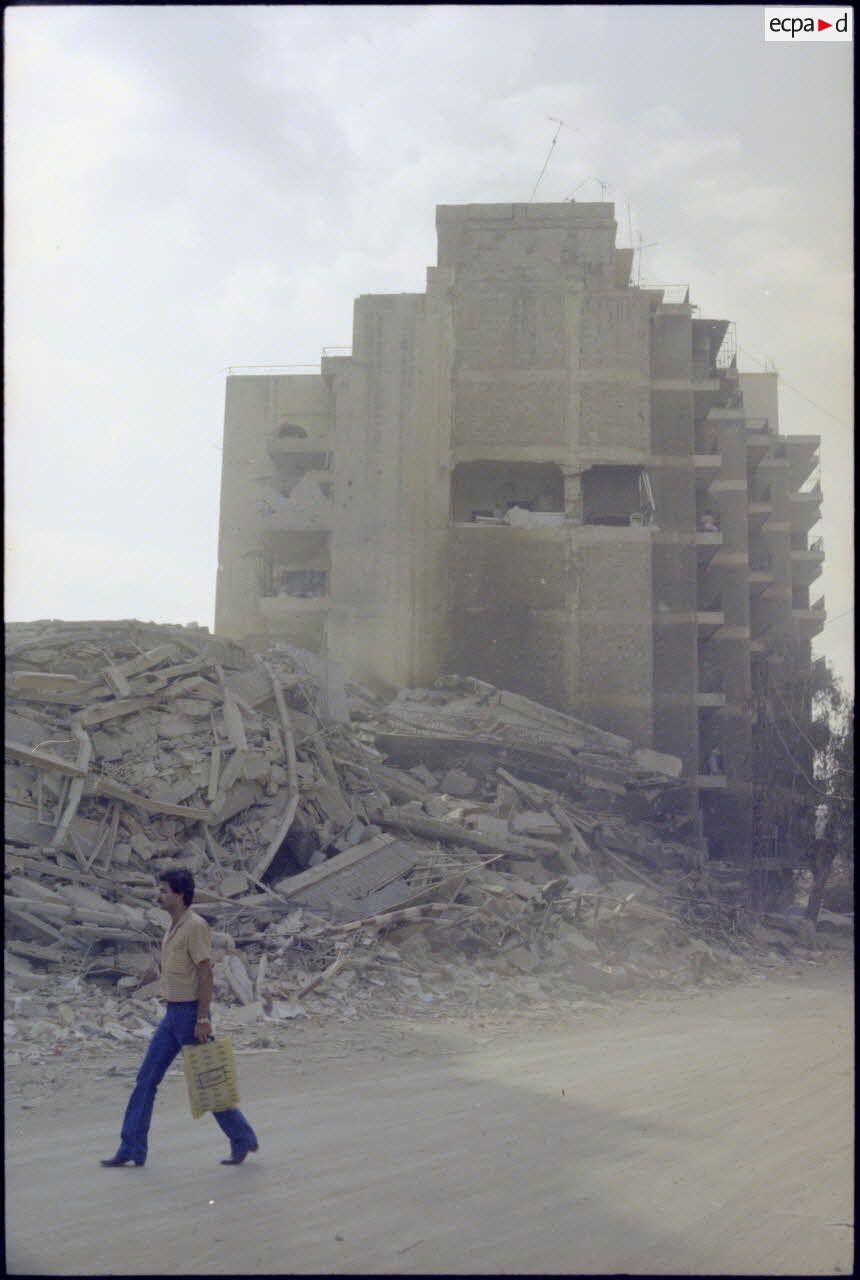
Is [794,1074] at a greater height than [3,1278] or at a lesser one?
lesser

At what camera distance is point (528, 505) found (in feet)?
117

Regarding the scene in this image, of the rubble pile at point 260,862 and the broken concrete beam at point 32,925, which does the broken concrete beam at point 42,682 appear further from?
the broken concrete beam at point 32,925

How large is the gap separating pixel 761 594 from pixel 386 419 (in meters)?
16.2

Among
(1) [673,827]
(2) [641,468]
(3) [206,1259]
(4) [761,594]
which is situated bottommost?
(1) [673,827]

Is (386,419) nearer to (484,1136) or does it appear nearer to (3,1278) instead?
(484,1136)

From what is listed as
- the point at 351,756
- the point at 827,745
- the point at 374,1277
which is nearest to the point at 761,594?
the point at 827,745

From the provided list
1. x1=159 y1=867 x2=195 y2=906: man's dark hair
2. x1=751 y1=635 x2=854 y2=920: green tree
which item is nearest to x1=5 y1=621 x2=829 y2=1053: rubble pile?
x1=159 y1=867 x2=195 y2=906: man's dark hair

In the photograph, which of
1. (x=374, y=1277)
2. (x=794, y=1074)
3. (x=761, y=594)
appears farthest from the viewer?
(x=761, y=594)

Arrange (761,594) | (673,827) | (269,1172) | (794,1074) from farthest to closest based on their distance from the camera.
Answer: (761,594) < (673,827) < (794,1074) < (269,1172)

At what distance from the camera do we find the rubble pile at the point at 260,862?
11.6m

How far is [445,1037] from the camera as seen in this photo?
11172mm

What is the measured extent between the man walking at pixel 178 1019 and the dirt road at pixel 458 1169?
0.15 meters

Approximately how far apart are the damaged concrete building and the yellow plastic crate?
2718cm

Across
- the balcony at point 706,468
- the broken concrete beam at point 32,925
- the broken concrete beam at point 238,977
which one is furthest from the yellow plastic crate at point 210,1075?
the balcony at point 706,468
